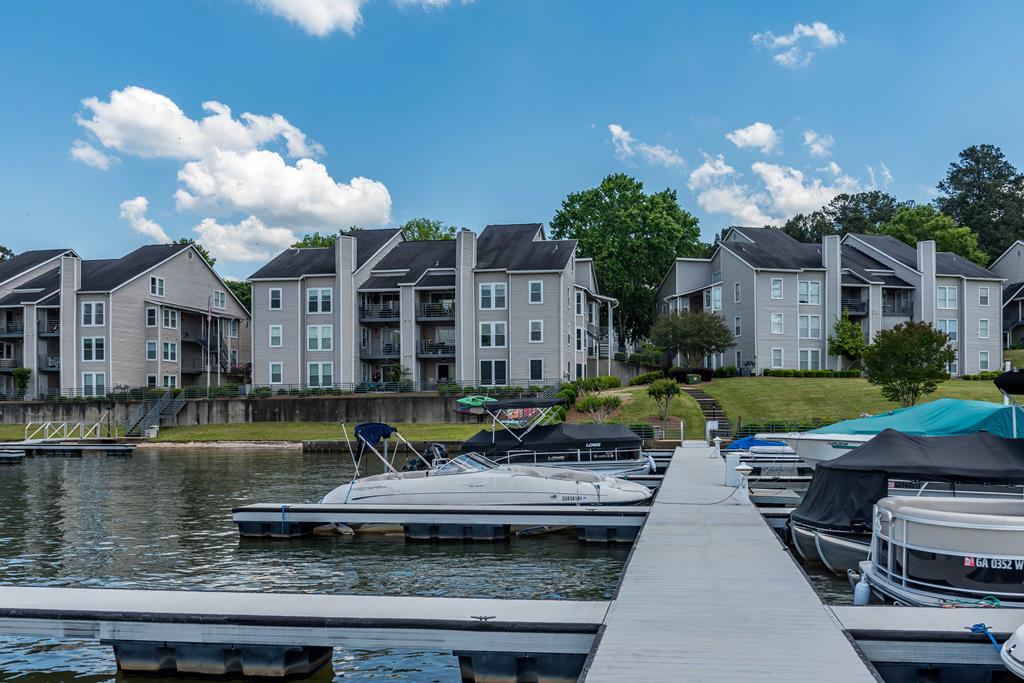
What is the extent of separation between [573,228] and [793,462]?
54.6 metres

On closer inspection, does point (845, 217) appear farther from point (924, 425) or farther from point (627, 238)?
point (924, 425)

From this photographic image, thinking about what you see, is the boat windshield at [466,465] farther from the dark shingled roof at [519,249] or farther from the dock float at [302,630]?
the dark shingled roof at [519,249]

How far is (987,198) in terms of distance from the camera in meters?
123

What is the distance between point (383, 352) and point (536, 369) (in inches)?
496

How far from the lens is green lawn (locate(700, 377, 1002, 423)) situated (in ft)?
176

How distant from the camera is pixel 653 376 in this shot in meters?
62.2

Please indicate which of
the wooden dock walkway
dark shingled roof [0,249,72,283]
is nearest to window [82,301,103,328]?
dark shingled roof [0,249,72,283]

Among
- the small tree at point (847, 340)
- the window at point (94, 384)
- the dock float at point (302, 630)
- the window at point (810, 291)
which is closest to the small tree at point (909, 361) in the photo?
the small tree at point (847, 340)

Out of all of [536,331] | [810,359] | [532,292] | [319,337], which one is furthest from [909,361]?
[319,337]

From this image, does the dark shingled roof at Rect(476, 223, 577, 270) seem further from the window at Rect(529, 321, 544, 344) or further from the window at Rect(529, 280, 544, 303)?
the window at Rect(529, 321, 544, 344)

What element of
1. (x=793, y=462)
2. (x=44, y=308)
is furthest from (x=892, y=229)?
(x=44, y=308)

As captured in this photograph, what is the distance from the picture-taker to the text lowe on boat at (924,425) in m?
→ 21.9

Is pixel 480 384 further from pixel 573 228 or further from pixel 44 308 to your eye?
pixel 44 308

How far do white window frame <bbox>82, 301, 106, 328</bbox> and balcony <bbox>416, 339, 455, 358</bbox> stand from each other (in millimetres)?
24824
